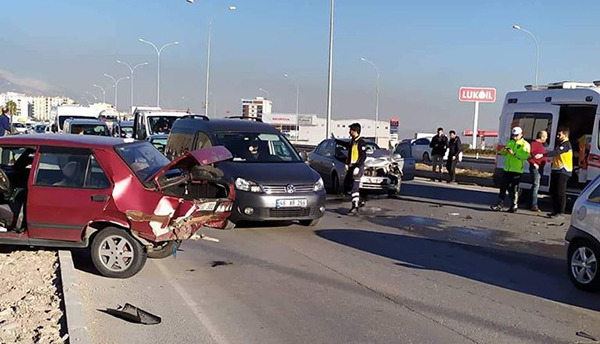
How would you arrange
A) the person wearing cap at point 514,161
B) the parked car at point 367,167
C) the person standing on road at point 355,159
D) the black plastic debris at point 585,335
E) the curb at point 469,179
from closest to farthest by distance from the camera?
the black plastic debris at point 585,335
the person standing on road at point 355,159
the person wearing cap at point 514,161
the parked car at point 367,167
the curb at point 469,179

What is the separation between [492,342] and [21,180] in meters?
5.81

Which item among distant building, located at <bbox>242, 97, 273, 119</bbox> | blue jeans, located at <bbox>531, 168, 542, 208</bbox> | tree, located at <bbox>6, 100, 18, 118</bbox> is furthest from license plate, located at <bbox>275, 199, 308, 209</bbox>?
distant building, located at <bbox>242, 97, 273, 119</bbox>

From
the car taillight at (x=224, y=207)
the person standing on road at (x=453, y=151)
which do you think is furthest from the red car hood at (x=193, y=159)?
the person standing on road at (x=453, y=151)

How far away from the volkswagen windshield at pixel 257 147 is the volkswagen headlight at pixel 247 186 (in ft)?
3.02

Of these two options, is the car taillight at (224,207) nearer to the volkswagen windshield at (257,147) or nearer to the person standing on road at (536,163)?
the volkswagen windshield at (257,147)

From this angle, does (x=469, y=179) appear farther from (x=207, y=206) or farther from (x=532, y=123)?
(x=207, y=206)

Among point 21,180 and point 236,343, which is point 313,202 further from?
point 236,343

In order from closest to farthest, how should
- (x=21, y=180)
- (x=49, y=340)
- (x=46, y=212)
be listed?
(x=49, y=340) → (x=46, y=212) → (x=21, y=180)

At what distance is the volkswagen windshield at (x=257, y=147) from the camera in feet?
36.6

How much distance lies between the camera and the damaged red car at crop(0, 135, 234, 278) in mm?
7066

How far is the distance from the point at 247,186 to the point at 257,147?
1.51 m

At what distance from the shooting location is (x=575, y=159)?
597 inches

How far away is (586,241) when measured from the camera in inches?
287

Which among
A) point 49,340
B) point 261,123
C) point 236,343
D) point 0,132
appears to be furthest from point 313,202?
point 0,132
